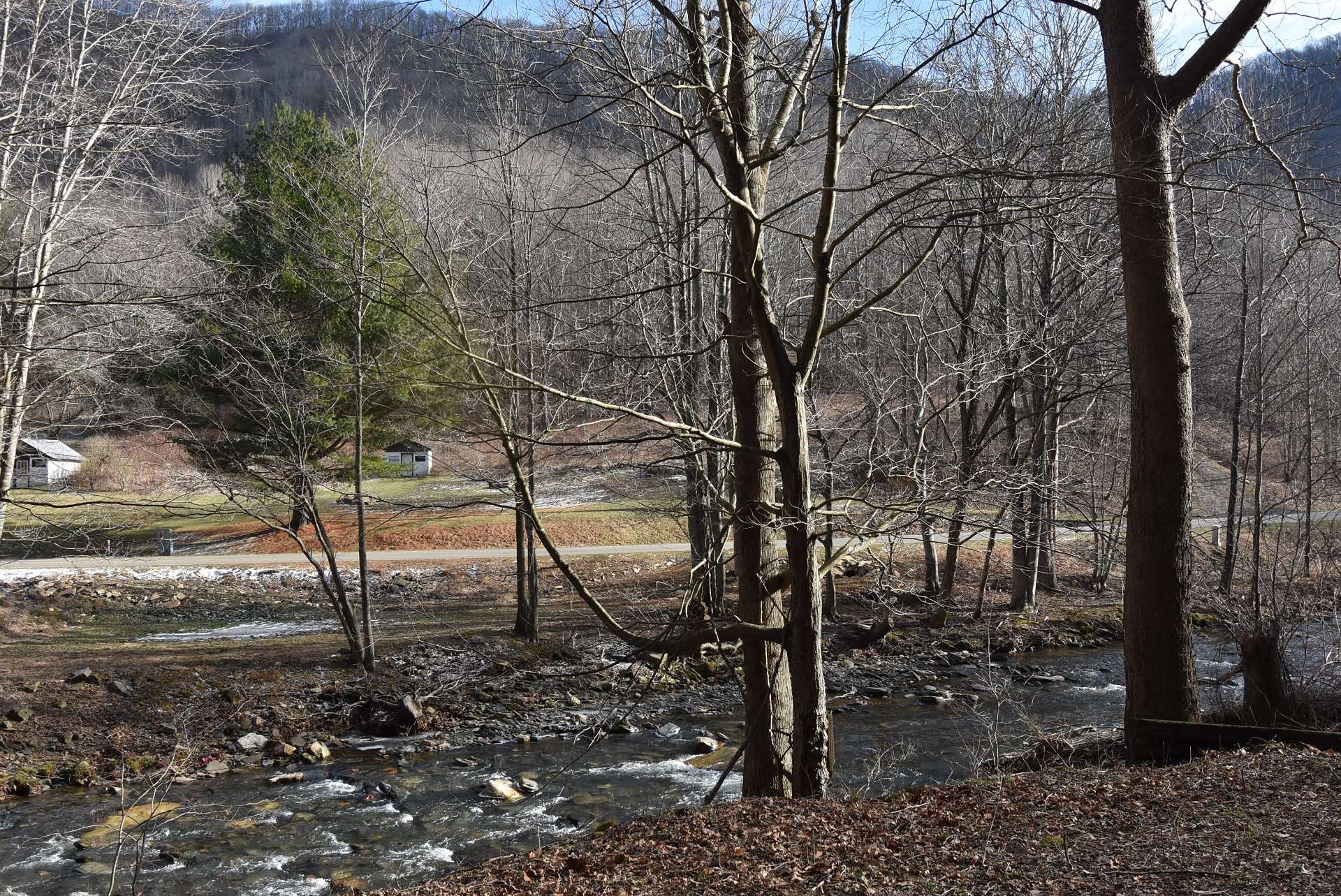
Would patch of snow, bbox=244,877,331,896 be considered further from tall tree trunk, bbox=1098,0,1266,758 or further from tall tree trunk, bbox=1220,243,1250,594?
tall tree trunk, bbox=1220,243,1250,594

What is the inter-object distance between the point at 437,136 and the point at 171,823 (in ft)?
37.9

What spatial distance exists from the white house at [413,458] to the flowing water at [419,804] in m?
21.8

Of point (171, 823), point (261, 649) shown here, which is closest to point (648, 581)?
point (261, 649)

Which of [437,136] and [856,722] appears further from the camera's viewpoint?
[437,136]

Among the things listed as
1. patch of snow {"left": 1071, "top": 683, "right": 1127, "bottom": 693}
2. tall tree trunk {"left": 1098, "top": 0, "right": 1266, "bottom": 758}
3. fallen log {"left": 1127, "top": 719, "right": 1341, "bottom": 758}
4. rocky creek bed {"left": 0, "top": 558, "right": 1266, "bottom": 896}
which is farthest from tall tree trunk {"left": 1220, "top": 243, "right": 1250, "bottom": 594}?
fallen log {"left": 1127, "top": 719, "right": 1341, "bottom": 758}

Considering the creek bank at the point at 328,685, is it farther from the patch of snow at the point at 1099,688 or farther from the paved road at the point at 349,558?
the paved road at the point at 349,558

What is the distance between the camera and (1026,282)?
60.6ft

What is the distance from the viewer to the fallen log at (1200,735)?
20.8 feet

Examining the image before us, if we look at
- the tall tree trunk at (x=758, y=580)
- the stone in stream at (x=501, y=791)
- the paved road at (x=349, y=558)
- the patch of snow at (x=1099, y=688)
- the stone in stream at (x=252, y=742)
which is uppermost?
the tall tree trunk at (x=758, y=580)

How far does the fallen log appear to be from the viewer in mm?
6336

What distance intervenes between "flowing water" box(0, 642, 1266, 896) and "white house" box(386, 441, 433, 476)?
71.6ft

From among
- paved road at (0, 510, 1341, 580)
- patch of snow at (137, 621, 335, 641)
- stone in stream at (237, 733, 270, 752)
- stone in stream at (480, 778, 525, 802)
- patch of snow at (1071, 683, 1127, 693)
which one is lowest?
stone in stream at (480, 778, 525, 802)

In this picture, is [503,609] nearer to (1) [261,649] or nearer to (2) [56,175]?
(1) [261,649]

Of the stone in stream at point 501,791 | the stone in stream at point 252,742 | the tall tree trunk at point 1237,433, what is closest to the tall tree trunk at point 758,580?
the stone in stream at point 501,791
